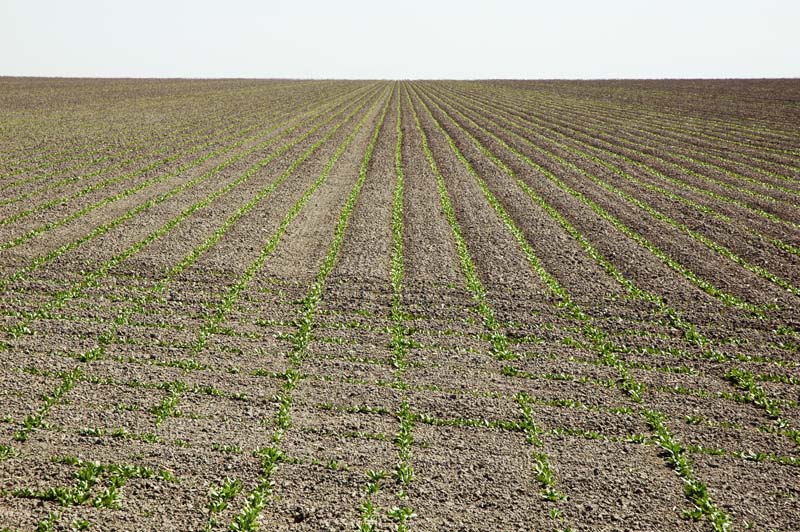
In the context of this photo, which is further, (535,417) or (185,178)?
(185,178)

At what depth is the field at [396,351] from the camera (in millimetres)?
8125

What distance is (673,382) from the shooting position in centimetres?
1127

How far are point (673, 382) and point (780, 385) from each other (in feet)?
7.25

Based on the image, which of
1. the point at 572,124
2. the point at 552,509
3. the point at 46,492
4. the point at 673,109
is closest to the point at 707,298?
the point at 552,509

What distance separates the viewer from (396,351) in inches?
482

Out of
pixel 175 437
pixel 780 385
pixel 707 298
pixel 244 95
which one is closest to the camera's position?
pixel 175 437

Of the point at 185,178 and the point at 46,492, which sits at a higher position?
the point at 185,178

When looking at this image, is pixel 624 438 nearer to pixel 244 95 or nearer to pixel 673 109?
pixel 673 109

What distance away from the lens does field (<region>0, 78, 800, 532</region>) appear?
320 inches

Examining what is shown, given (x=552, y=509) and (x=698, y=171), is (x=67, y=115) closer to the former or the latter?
(x=698, y=171)

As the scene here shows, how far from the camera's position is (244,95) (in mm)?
79562

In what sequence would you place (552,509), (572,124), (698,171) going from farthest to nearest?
(572,124), (698,171), (552,509)

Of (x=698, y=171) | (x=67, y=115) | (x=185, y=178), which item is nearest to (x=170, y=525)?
(x=185, y=178)

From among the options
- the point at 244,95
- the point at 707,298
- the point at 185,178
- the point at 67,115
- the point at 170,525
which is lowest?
the point at 170,525
